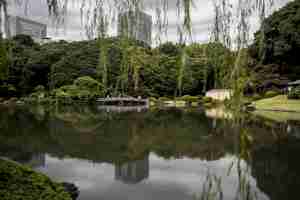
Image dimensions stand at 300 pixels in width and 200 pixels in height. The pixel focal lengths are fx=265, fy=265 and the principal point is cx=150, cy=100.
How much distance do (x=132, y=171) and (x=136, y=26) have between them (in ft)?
12.3

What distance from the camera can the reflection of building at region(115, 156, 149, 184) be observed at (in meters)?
4.31

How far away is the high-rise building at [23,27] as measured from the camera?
1.37 meters

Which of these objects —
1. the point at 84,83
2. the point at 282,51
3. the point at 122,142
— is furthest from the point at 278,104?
the point at 84,83

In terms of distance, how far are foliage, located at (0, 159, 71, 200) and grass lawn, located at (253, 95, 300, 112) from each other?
59.1ft

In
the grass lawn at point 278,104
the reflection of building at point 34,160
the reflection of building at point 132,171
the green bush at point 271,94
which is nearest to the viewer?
the reflection of building at point 132,171

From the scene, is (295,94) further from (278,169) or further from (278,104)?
(278,169)

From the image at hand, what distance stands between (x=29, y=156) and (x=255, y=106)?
18.1 m

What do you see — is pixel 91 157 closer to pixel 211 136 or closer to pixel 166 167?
pixel 166 167

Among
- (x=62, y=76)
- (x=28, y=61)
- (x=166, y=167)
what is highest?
(x=28, y=61)

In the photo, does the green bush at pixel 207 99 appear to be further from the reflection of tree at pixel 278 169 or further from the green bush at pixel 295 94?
the reflection of tree at pixel 278 169

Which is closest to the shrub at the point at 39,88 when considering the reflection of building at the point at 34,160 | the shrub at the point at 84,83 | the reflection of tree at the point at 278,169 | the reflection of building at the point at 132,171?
the shrub at the point at 84,83

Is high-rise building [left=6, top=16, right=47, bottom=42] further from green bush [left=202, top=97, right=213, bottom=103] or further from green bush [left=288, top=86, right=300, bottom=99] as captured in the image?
green bush [left=202, top=97, right=213, bottom=103]

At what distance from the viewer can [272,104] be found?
19859mm

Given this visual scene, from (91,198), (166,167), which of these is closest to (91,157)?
(166,167)
